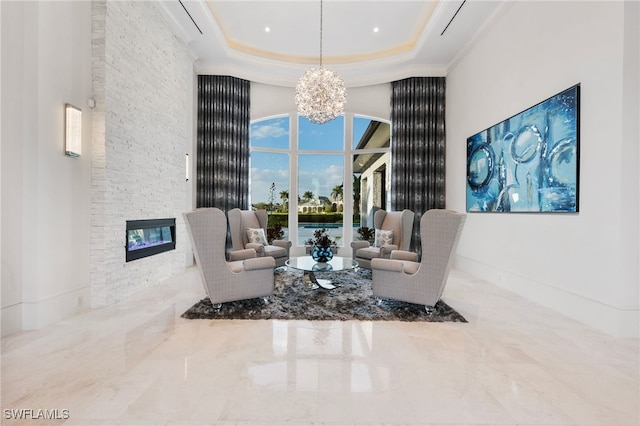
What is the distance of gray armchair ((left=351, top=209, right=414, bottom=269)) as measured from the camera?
194 inches

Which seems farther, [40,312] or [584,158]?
[584,158]

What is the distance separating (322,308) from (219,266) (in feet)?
4.04

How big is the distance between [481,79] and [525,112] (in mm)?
1485

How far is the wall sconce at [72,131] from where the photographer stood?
308cm

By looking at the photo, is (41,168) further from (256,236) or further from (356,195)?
(356,195)

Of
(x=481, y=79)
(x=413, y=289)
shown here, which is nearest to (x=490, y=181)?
(x=481, y=79)

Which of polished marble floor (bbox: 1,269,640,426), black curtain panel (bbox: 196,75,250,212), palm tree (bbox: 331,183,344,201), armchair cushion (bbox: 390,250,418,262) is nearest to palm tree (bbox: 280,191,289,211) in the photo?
palm tree (bbox: 331,183,344,201)

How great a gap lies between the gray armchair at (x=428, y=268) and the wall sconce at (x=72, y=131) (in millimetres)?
3456

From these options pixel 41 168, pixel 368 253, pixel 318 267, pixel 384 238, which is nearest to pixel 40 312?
pixel 41 168

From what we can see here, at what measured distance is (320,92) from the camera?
15.6 feet

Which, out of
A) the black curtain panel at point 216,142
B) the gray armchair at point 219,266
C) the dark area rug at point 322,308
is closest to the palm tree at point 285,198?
the black curtain panel at point 216,142

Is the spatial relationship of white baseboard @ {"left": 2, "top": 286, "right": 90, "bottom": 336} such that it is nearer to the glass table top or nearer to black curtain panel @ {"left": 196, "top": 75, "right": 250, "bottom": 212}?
the glass table top

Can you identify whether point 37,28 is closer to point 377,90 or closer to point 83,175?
point 83,175

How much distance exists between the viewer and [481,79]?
4941 millimetres
